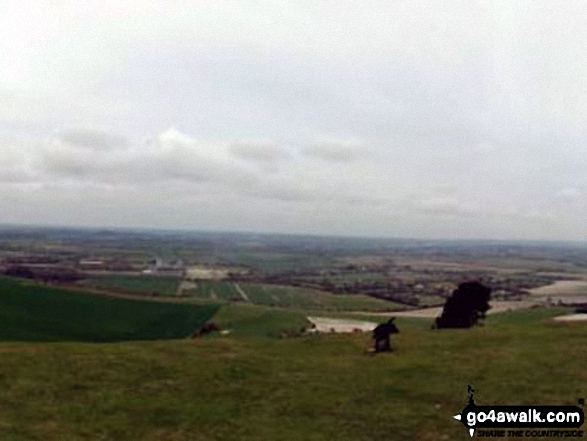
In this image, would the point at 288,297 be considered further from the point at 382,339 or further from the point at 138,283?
the point at 382,339

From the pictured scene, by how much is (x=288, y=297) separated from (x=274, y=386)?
445 feet

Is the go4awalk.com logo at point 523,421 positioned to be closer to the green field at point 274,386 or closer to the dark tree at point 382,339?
the green field at point 274,386

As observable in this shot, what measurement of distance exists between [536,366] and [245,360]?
12789 mm

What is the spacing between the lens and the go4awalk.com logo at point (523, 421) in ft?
70.2

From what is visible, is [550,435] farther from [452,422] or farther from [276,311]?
[276,311]

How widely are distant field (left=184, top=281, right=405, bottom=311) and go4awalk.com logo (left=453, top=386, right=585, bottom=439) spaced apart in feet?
360

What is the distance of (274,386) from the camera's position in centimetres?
2739

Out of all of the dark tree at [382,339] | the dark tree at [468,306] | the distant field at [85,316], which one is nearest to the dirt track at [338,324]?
the distant field at [85,316]

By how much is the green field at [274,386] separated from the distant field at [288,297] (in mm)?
99546

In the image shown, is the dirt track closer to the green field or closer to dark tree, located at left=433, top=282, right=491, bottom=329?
dark tree, located at left=433, top=282, right=491, bottom=329

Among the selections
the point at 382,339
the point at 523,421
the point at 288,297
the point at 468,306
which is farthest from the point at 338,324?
the point at 523,421

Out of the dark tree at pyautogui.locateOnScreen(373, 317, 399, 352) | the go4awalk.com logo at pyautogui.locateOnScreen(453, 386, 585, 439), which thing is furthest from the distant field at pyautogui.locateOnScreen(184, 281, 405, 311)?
the go4awalk.com logo at pyautogui.locateOnScreen(453, 386, 585, 439)

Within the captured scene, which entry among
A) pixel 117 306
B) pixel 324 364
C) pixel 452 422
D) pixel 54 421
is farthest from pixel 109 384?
pixel 117 306

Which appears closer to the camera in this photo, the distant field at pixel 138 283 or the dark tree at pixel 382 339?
the dark tree at pixel 382 339
